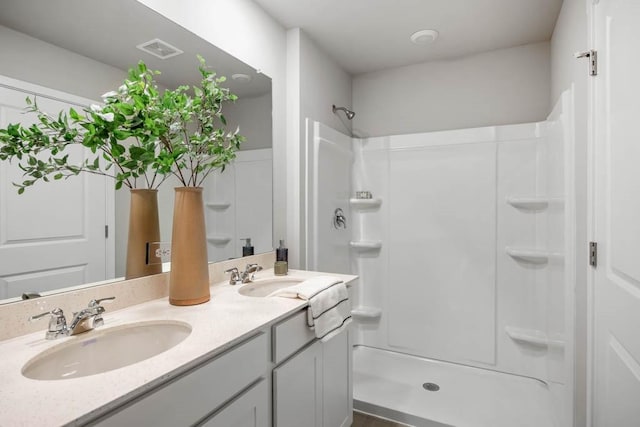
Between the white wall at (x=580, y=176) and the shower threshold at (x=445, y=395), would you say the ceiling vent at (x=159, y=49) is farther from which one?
the shower threshold at (x=445, y=395)

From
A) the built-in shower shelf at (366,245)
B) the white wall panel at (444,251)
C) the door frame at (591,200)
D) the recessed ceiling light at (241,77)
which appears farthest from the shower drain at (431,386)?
the recessed ceiling light at (241,77)

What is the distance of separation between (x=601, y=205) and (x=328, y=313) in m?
1.14

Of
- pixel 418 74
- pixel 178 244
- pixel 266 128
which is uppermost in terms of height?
pixel 418 74

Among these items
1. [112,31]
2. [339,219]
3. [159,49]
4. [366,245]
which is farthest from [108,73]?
[366,245]

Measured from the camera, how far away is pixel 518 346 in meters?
2.43

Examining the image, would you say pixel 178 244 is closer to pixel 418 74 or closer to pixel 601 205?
pixel 601 205

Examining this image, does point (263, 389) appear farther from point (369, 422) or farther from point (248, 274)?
point (369, 422)

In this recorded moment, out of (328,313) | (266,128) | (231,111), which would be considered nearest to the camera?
(328,313)

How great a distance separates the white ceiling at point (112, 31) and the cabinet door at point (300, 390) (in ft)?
4.22

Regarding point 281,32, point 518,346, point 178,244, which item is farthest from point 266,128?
point 518,346

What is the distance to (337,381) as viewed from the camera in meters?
1.70

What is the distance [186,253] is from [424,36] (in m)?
2.09

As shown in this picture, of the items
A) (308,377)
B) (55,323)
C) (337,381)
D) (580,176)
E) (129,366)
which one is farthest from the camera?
(337,381)

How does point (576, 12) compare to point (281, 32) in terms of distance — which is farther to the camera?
point (281, 32)
